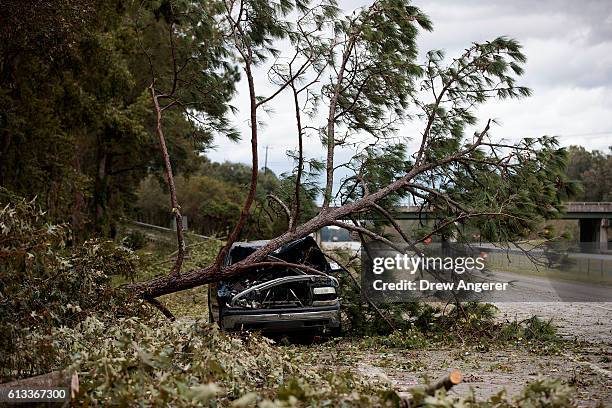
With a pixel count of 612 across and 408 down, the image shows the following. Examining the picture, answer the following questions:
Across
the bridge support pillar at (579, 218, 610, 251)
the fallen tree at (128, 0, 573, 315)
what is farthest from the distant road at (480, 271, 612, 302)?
the bridge support pillar at (579, 218, 610, 251)

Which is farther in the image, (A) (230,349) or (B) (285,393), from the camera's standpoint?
(A) (230,349)

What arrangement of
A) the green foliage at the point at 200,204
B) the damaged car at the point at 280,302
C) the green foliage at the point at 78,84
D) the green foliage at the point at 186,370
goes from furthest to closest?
the green foliage at the point at 200,204 → the green foliage at the point at 78,84 → the damaged car at the point at 280,302 → the green foliage at the point at 186,370

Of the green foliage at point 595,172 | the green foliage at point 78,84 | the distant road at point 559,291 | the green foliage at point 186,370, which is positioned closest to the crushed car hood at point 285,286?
the green foliage at point 78,84

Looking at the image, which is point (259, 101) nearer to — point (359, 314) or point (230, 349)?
point (359, 314)

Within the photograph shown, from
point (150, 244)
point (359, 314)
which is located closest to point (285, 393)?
point (359, 314)

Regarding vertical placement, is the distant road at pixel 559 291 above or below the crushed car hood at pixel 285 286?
below

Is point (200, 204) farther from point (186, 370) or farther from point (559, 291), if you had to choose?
point (186, 370)

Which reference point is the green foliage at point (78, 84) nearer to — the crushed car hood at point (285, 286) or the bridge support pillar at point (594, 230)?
the crushed car hood at point (285, 286)

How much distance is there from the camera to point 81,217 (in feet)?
80.1

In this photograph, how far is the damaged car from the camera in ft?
33.8

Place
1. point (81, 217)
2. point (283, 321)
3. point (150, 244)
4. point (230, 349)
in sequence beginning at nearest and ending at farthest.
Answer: point (230, 349) < point (283, 321) < point (81, 217) < point (150, 244)

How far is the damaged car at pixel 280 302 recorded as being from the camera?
1030cm

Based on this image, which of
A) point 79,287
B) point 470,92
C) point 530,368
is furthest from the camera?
point 470,92

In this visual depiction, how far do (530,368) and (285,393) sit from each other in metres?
5.35
